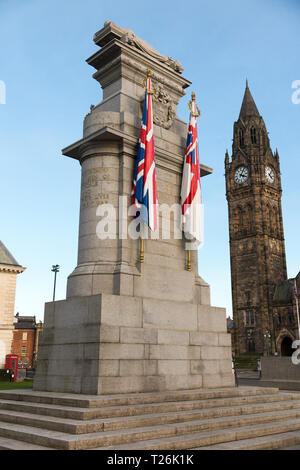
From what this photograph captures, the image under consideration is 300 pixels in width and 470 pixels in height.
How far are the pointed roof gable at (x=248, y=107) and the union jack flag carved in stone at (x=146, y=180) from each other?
98330 millimetres

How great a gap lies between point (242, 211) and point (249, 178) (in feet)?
25.6

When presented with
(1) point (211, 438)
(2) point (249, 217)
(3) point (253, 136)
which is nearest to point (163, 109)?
(1) point (211, 438)

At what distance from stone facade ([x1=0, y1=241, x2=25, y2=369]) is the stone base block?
35042 millimetres

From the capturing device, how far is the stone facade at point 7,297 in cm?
4559

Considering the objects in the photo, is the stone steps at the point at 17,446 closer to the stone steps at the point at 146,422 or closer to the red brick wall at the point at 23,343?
the stone steps at the point at 146,422

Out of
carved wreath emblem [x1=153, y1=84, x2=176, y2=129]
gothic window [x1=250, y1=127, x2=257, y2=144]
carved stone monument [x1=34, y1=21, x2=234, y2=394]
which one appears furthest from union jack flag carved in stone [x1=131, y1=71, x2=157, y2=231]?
gothic window [x1=250, y1=127, x2=257, y2=144]

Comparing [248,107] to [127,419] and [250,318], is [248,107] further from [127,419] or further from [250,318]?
[127,419]

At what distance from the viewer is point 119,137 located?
1438cm

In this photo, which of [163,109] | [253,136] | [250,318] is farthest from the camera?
[253,136]

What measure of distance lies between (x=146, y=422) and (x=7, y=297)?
4088 centimetres

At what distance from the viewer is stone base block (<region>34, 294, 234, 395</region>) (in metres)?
11.6

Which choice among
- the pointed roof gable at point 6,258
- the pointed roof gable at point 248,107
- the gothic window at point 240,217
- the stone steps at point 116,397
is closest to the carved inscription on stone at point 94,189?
the stone steps at point 116,397

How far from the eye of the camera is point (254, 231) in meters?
93.7
